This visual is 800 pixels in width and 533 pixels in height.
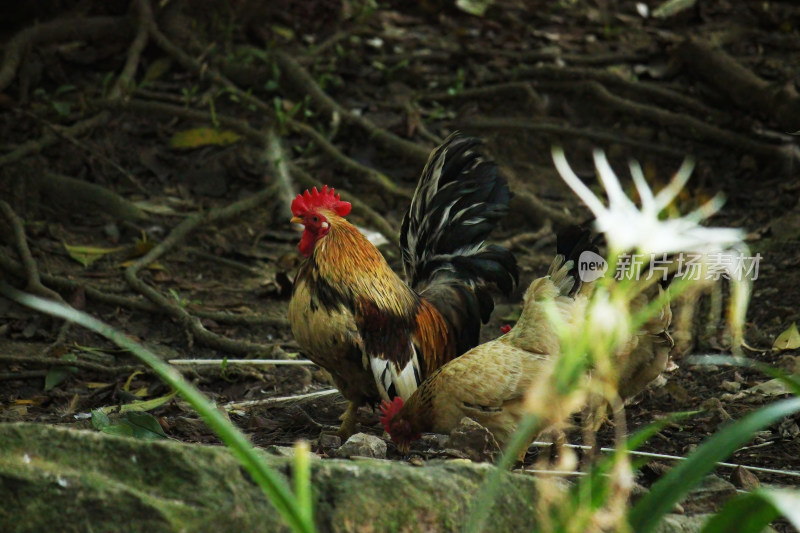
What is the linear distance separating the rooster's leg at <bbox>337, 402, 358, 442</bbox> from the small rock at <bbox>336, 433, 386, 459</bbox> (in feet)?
1.99

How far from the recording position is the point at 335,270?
3543 mm

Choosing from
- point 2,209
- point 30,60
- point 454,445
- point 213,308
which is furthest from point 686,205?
point 30,60

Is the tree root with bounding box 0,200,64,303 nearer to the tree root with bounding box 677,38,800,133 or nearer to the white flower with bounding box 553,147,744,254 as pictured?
the white flower with bounding box 553,147,744,254

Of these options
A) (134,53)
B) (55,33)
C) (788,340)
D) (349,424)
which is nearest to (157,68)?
(134,53)

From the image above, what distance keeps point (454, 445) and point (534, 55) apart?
4787 mm

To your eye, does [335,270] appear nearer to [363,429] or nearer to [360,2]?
[363,429]

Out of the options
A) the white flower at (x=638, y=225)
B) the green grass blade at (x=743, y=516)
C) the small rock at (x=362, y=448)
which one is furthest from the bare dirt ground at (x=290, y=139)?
the white flower at (x=638, y=225)

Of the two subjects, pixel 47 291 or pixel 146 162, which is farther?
pixel 146 162

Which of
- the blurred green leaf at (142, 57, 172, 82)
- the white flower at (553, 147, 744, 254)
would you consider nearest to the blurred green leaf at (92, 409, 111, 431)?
the white flower at (553, 147, 744, 254)

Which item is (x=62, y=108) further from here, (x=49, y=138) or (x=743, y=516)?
(x=743, y=516)

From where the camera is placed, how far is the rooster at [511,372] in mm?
3041

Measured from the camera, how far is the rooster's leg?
357 cm

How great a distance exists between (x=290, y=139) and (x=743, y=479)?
14.2 ft

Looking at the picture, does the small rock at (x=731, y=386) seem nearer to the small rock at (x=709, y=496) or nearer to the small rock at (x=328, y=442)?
the small rock at (x=709, y=496)
